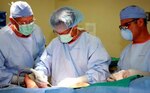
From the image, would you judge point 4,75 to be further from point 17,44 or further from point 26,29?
point 26,29

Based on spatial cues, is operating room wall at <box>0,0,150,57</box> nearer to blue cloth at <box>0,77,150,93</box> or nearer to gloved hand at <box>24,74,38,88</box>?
gloved hand at <box>24,74,38,88</box>

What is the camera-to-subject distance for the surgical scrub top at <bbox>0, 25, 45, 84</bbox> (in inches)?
79.4

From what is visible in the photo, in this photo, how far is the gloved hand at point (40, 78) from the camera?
1.79 m

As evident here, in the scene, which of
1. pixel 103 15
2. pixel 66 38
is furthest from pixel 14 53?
pixel 103 15

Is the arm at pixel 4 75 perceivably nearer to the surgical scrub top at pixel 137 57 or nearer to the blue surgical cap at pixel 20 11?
the blue surgical cap at pixel 20 11

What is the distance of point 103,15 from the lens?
2980 millimetres

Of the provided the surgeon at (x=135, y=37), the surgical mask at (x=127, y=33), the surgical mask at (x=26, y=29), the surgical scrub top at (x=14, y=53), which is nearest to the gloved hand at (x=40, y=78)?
the surgical scrub top at (x=14, y=53)

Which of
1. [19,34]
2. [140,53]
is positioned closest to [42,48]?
[19,34]

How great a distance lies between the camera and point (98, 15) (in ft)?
9.93

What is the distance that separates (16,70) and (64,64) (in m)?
0.44

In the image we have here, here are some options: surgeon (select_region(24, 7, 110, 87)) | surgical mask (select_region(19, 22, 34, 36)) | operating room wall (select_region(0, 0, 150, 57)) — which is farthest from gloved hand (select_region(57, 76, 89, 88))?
operating room wall (select_region(0, 0, 150, 57))

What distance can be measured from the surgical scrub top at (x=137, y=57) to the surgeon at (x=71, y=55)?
167mm

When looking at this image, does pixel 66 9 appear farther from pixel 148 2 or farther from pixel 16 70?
pixel 148 2

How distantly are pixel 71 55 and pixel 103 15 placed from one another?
1.17m
